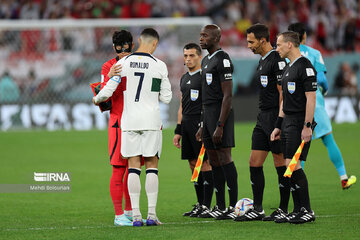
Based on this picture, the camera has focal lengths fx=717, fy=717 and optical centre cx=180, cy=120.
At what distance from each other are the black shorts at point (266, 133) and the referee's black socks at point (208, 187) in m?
0.85

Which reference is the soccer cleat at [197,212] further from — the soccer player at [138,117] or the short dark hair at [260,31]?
the short dark hair at [260,31]

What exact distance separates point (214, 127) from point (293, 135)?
1.03 m

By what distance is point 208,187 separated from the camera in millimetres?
9172

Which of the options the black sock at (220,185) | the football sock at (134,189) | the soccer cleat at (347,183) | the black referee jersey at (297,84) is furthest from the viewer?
the soccer cleat at (347,183)

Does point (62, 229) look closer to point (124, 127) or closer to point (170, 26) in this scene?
point (124, 127)

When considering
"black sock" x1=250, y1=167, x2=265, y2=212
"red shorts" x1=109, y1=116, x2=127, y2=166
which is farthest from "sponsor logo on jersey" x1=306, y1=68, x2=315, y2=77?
"red shorts" x1=109, y1=116, x2=127, y2=166

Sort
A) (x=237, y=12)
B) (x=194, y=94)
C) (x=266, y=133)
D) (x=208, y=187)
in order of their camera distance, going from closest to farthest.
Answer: (x=266, y=133)
(x=208, y=187)
(x=194, y=94)
(x=237, y=12)

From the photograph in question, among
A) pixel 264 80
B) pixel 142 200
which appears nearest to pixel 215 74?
pixel 264 80

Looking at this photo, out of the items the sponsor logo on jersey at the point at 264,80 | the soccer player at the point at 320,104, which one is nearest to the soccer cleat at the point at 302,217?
the sponsor logo on jersey at the point at 264,80

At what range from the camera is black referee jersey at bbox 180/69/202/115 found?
9.35 meters

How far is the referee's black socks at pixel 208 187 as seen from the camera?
908cm

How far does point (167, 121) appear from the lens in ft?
72.7

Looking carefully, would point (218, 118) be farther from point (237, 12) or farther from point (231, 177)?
point (237, 12)

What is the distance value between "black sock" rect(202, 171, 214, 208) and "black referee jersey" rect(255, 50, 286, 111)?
1.19m
